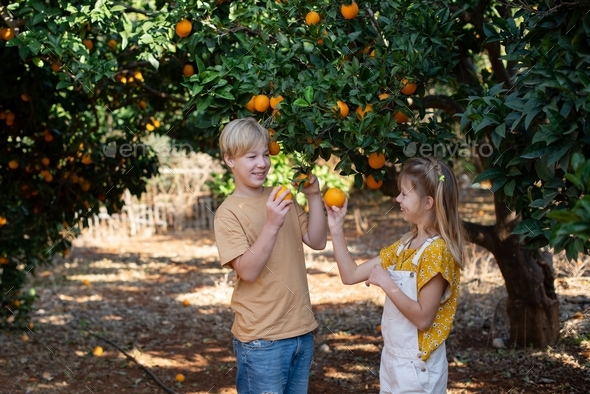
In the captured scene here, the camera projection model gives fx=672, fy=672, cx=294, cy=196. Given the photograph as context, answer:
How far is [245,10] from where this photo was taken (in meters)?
2.87

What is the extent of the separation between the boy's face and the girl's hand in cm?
48

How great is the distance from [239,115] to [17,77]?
208 centimetres

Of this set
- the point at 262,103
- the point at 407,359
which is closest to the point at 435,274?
the point at 407,359

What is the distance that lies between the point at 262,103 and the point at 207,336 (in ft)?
12.2

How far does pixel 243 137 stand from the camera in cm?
221

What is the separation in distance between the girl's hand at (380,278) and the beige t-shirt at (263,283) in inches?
10.9

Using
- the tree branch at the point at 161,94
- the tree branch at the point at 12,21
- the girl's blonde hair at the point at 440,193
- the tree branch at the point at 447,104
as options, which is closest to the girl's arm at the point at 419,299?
the girl's blonde hair at the point at 440,193

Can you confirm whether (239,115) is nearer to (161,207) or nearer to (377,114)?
(377,114)

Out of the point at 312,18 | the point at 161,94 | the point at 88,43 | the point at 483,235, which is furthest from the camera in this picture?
the point at 161,94

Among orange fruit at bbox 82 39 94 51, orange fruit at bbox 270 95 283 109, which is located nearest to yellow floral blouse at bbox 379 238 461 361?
orange fruit at bbox 270 95 283 109

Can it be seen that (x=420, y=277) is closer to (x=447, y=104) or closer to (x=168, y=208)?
(x=447, y=104)

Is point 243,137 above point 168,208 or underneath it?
above

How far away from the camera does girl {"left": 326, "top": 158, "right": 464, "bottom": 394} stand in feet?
6.89

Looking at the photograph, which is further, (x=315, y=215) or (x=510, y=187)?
(x=315, y=215)
